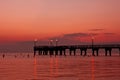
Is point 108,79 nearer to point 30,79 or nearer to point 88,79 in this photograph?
point 88,79

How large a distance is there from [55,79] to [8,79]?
14.2 ft

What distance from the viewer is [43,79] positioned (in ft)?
99.1

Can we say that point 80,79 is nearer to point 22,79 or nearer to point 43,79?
point 43,79

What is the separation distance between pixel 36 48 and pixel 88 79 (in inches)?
4479

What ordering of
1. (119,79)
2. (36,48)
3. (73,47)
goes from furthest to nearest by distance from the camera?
1. (36,48)
2. (73,47)
3. (119,79)

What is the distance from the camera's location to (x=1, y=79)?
30.3 meters

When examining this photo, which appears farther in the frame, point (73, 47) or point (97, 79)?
point (73, 47)

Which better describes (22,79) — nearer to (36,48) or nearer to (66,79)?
(66,79)

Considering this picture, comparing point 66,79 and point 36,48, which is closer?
point 66,79

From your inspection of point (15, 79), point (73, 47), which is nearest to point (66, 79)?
point (15, 79)

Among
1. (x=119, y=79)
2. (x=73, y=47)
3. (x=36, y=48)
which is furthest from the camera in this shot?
(x=36, y=48)

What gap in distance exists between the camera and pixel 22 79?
98.9ft

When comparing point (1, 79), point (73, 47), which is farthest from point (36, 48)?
point (1, 79)

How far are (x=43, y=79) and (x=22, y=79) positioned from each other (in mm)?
1923
